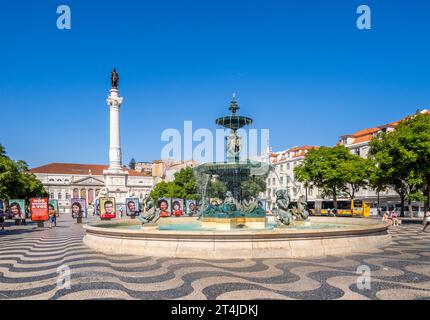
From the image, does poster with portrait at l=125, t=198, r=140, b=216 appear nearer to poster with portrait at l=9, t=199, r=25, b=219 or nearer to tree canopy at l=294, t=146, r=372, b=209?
poster with portrait at l=9, t=199, r=25, b=219

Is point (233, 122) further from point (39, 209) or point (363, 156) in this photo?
point (363, 156)

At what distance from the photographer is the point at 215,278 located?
24.3 ft

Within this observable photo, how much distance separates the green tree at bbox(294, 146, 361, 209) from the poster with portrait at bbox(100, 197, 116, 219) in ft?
88.2

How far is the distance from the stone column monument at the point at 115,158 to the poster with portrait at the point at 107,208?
48504 millimetres

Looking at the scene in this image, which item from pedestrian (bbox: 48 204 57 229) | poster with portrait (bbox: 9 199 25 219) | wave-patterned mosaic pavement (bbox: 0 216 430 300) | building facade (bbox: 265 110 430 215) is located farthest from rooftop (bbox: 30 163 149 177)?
wave-patterned mosaic pavement (bbox: 0 216 430 300)

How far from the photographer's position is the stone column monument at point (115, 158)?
77.2 metres

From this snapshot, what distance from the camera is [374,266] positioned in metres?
8.62

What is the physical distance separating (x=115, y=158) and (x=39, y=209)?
52873 millimetres

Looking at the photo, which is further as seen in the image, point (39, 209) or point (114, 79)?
point (114, 79)

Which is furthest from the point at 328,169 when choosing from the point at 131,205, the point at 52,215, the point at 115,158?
the point at 115,158

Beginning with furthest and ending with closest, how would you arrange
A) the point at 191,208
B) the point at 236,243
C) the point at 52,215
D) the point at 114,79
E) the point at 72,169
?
the point at 72,169 < the point at 114,79 < the point at 191,208 < the point at 52,215 < the point at 236,243
